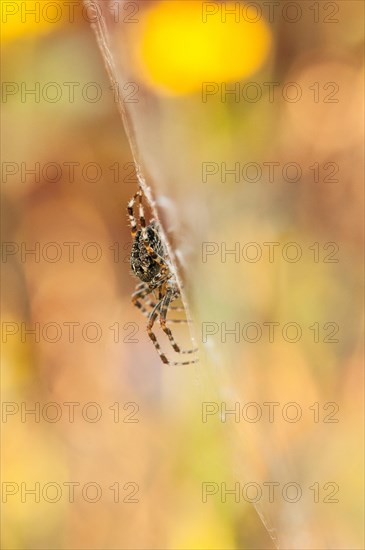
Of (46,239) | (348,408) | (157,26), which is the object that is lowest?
(348,408)

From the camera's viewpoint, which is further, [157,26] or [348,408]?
[157,26]

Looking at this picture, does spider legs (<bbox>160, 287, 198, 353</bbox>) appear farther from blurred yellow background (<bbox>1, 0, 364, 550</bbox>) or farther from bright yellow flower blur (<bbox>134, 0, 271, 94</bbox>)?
bright yellow flower blur (<bbox>134, 0, 271, 94</bbox>)

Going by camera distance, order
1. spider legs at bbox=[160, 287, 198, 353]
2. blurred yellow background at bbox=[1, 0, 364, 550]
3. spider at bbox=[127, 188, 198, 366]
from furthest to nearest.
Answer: spider legs at bbox=[160, 287, 198, 353]
spider at bbox=[127, 188, 198, 366]
blurred yellow background at bbox=[1, 0, 364, 550]

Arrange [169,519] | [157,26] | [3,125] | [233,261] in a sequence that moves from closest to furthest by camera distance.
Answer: [233,261], [157,26], [169,519], [3,125]

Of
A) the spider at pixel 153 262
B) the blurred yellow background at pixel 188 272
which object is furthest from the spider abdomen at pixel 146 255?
the blurred yellow background at pixel 188 272

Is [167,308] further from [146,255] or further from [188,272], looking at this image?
[188,272]

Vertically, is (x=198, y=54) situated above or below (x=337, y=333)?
Answer: above

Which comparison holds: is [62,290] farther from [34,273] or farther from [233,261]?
[233,261]

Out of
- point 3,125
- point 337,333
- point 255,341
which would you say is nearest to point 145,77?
point 255,341

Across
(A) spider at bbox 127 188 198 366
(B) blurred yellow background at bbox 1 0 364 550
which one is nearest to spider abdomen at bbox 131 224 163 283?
(A) spider at bbox 127 188 198 366

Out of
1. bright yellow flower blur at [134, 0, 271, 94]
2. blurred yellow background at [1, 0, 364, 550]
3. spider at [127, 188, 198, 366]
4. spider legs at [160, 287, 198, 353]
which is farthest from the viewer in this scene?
spider legs at [160, 287, 198, 353]
